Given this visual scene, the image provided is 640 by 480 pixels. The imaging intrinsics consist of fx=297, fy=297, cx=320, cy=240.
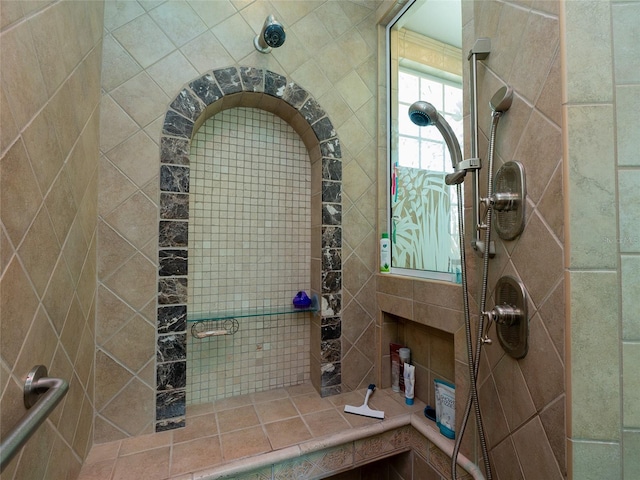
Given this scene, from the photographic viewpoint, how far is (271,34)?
130 centimetres

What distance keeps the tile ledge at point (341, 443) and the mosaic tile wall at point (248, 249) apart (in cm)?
48

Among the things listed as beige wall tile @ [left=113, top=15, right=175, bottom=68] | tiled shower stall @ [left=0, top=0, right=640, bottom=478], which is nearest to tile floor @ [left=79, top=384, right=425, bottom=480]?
tiled shower stall @ [left=0, top=0, right=640, bottom=478]

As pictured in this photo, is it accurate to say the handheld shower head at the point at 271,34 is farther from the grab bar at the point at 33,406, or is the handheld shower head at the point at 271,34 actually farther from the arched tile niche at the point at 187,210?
the grab bar at the point at 33,406

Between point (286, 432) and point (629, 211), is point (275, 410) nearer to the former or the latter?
point (286, 432)

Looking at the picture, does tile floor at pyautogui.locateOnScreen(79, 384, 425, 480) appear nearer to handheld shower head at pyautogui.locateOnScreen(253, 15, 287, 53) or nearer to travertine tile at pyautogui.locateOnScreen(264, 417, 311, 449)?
travertine tile at pyautogui.locateOnScreen(264, 417, 311, 449)

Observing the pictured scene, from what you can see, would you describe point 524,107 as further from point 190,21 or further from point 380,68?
point 190,21

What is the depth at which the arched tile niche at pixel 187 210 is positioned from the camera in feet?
4.09

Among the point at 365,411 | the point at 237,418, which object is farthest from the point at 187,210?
the point at 365,411

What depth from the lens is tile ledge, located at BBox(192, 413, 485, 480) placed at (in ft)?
3.37

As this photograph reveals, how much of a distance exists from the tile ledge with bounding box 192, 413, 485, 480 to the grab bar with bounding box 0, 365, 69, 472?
0.62 m

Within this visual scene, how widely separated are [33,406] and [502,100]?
1.29 metres

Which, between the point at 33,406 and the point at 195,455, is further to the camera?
the point at 195,455

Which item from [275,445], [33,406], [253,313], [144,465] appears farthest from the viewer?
[253,313]

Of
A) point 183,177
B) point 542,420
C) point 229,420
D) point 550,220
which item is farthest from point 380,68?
point 229,420
